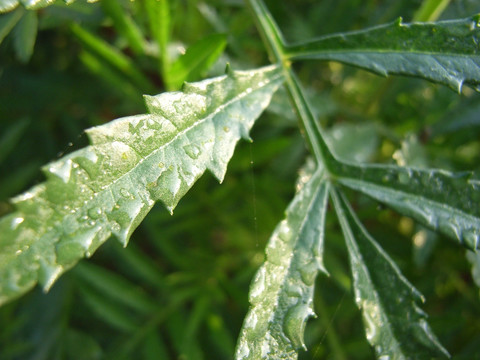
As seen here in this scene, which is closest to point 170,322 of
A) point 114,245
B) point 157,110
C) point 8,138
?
point 114,245

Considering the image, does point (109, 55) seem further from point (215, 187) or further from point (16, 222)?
point (16, 222)

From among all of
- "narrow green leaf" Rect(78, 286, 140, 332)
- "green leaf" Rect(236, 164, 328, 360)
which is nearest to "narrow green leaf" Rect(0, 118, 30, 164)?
"narrow green leaf" Rect(78, 286, 140, 332)

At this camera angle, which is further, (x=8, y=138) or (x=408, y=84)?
(x=408, y=84)

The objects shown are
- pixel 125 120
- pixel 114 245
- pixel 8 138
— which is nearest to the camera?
pixel 125 120

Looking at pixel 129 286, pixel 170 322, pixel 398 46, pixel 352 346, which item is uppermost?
pixel 398 46

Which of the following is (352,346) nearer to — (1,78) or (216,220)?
(216,220)

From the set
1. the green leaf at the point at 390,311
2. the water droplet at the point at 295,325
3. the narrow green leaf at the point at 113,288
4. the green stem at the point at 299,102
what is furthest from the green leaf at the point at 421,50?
the narrow green leaf at the point at 113,288

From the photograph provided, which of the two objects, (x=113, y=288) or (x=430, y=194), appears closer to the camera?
(x=430, y=194)

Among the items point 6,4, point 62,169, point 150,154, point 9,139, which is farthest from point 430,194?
point 9,139

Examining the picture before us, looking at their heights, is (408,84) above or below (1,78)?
below
